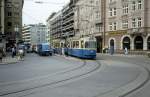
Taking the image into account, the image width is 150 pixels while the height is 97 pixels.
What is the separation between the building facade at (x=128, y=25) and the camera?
2112 inches

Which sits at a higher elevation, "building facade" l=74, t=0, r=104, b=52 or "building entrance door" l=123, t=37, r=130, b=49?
"building facade" l=74, t=0, r=104, b=52

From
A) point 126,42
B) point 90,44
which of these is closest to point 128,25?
point 126,42

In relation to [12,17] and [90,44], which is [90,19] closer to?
[12,17]

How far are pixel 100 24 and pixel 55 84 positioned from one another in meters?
56.1

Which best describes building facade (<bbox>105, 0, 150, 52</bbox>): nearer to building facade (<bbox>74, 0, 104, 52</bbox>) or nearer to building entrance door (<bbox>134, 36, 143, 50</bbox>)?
building entrance door (<bbox>134, 36, 143, 50</bbox>)

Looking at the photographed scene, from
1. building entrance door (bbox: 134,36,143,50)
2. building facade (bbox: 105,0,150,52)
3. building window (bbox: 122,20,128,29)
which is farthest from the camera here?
building window (bbox: 122,20,128,29)

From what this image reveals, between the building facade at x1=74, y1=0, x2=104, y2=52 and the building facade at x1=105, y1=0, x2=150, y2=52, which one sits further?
the building facade at x1=74, y1=0, x2=104, y2=52

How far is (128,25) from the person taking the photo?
57875 millimetres

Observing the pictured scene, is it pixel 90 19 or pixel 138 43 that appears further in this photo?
pixel 90 19

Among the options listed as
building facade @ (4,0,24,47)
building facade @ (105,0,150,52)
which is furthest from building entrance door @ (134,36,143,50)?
building facade @ (4,0,24,47)

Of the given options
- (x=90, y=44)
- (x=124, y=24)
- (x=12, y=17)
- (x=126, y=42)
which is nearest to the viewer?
(x=90, y=44)

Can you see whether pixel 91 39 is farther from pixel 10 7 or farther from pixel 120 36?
pixel 10 7

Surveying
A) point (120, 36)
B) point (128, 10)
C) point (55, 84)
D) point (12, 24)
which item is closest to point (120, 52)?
point (120, 36)

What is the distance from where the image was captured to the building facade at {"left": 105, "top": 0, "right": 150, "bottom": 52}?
5366 cm
